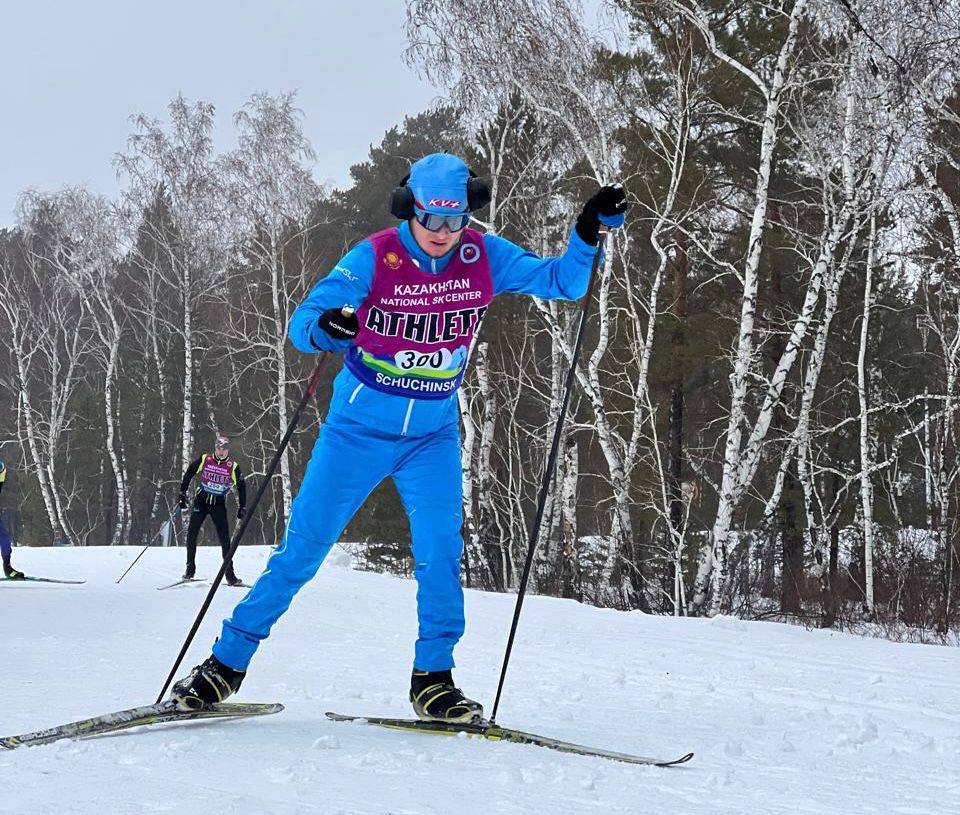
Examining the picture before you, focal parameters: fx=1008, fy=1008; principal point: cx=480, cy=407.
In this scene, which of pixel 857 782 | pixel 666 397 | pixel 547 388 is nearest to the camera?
pixel 857 782

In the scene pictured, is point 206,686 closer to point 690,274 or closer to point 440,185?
point 440,185

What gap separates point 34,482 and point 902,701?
35453mm

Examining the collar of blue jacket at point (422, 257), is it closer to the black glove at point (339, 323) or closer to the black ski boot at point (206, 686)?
the black glove at point (339, 323)

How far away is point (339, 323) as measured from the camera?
3150 millimetres

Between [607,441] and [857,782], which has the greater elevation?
[607,441]

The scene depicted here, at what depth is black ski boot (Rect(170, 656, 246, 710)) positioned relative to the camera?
10.8 feet

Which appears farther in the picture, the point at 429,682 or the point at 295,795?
the point at 429,682

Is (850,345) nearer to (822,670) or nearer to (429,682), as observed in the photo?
(822,670)

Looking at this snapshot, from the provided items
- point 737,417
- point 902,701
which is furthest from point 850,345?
point 902,701

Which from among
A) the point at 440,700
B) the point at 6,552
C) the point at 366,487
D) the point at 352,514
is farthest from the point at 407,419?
the point at 6,552

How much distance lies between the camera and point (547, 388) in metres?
19.5

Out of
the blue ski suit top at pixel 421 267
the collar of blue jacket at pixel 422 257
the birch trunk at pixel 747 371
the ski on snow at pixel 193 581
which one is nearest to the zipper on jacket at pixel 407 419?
the blue ski suit top at pixel 421 267

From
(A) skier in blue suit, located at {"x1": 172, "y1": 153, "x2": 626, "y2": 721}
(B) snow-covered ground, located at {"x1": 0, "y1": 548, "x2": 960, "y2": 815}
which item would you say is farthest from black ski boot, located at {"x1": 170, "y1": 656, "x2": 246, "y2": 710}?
(B) snow-covered ground, located at {"x1": 0, "y1": 548, "x2": 960, "y2": 815}

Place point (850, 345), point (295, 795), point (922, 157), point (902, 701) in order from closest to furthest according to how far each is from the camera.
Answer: point (295, 795), point (902, 701), point (922, 157), point (850, 345)
